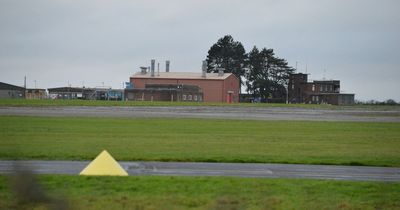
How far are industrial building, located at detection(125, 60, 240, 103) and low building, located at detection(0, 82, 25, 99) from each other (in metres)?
30.9

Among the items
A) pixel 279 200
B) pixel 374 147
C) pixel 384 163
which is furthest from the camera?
pixel 374 147

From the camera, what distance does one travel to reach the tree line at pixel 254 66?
443ft

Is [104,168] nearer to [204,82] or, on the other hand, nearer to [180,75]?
[204,82]

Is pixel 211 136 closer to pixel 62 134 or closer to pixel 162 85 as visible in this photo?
pixel 62 134

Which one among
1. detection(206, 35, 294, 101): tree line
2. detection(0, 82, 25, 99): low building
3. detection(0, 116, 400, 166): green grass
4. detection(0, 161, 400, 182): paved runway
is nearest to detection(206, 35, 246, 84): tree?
detection(206, 35, 294, 101): tree line

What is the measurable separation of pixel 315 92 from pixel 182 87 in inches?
1668

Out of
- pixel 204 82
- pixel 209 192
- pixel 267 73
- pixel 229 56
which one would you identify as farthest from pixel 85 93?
pixel 209 192

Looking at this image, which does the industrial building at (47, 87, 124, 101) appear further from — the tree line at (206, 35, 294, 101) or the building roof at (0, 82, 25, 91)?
the tree line at (206, 35, 294, 101)

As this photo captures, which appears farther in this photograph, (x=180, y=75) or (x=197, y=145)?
(x=180, y=75)

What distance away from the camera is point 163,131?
27672mm

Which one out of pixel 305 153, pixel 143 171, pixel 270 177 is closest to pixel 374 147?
pixel 305 153

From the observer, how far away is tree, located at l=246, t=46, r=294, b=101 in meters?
135

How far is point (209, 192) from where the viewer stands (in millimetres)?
10203

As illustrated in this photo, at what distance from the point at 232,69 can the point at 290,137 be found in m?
118
